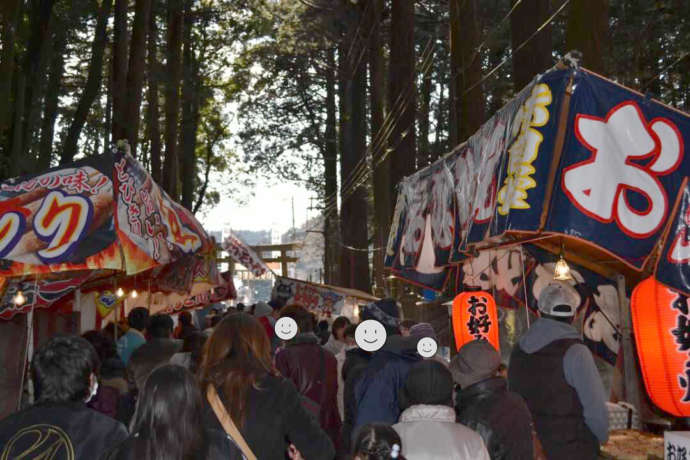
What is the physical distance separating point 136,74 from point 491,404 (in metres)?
14.9

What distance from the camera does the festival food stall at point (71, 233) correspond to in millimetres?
8133

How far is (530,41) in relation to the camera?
1315 cm

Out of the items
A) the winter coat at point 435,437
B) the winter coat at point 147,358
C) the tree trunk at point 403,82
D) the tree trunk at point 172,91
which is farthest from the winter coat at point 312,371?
the tree trunk at point 172,91

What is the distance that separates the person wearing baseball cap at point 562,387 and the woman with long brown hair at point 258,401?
1.96m

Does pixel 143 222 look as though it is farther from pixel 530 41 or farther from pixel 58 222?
pixel 530 41

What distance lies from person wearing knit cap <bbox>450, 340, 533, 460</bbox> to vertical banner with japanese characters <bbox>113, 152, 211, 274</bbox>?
15.0 feet

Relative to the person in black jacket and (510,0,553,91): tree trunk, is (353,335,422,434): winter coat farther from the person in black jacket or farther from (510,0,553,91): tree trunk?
(510,0,553,91): tree trunk

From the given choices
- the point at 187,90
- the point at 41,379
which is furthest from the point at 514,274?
the point at 187,90

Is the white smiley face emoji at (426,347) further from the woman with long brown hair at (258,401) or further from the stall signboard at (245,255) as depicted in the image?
the stall signboard at (245,255)

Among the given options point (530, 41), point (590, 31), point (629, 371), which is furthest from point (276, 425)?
point (530, 41)

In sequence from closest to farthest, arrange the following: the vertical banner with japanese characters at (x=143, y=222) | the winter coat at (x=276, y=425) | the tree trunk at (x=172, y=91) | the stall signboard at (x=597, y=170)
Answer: the winter coat at (x=276, y=425)
the stall signboard at (x=597, y=170)
the vertical banner with japanese characters at (x=143, y=222)
the tree trunk at (x=172, y=91)

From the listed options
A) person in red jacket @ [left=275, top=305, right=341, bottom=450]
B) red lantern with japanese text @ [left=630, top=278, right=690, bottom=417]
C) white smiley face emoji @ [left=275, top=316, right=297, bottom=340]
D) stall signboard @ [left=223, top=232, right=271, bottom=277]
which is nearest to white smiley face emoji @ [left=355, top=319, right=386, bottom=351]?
person in red jacket @ [left=275, top=305, right=341, bottom=450]

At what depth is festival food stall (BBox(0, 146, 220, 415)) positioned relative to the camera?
8.13m

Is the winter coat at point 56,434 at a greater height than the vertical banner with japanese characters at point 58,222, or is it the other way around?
the vertical banner with japanese characters at point 58,222
